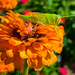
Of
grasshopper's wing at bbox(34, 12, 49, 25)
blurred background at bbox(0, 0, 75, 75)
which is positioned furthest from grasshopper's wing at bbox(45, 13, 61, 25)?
blurred background at bbox(0, 0, 75, 75)

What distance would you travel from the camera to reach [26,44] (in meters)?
0.79

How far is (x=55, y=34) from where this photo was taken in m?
0.90

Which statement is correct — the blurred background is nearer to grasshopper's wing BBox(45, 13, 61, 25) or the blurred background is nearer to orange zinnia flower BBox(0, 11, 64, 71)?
grasshopper's wing BBox(45, 13, 61, 25)

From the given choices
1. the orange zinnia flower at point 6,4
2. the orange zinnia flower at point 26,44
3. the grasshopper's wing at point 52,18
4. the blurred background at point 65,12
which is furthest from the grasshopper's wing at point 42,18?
the blurred background at point 65,12

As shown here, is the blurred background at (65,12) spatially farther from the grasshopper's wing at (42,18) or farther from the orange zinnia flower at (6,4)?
the grasshopper's wing at (42,18)

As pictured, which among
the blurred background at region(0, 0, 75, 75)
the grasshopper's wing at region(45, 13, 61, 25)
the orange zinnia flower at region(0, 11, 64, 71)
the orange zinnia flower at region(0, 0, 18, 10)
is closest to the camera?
the orange zinnia flower at region(0, 11, 64, 71)

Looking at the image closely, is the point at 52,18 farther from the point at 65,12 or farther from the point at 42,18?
the point at 65,12

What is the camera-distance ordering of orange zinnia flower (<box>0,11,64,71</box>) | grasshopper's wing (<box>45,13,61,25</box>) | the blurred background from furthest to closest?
the blurred background < grasshopper's wing (<box>45,13,61,25</box>) < orange zinnia flower (<box>0,11,64,71</box>)

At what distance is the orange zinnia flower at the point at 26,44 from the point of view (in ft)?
2.60

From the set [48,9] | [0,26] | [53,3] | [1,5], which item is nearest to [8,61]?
[0,26]

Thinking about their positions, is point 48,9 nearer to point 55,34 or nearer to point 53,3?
point 53,3

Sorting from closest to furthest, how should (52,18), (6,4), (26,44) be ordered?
(26,44) → (52,18) → (6,4)

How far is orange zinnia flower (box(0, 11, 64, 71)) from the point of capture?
792 millimetres

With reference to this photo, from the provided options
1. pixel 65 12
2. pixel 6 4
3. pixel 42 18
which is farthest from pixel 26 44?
pixel 65 12
